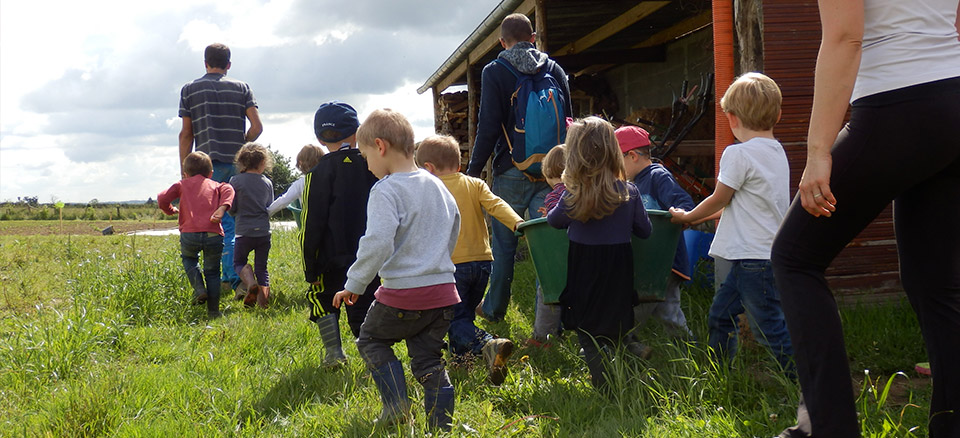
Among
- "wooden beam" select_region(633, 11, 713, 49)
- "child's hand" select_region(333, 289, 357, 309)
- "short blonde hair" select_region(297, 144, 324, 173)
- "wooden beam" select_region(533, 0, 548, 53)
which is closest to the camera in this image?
"child's hand" select_region(333, 289, 357, 309)

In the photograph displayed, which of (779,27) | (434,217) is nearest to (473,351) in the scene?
(434,217)

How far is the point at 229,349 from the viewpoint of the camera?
13.6 feet

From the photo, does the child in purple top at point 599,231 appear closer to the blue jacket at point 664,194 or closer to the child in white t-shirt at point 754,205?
the child in white t-shirt at point 754,205

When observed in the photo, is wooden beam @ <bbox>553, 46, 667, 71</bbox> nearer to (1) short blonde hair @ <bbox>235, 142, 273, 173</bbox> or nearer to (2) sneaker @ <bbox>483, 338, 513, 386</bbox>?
(1) short blonde hair @ <bbox>235, 142, 273, 173</bbox>

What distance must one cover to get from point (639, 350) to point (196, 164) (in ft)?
12.6

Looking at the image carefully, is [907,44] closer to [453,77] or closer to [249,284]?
[249,284]

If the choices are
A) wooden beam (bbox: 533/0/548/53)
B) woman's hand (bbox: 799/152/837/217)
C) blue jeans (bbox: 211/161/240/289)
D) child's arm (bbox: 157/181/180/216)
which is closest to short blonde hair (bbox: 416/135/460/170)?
woman's hand (bbox: 799/152/837/217)

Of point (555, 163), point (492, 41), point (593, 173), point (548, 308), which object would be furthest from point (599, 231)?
point (492, 41)

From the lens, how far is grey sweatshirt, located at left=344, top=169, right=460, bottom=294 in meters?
2.73

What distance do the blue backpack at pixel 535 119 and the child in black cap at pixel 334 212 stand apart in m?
0.94

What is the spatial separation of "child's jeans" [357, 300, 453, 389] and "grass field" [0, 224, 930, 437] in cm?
18

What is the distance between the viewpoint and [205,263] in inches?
219

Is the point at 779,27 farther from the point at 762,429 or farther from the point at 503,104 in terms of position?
the point at 762,429

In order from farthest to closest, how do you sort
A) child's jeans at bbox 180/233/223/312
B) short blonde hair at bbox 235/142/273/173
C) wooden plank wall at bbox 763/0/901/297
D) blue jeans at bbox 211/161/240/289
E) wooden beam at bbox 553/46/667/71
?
1. wooden beam at bbox 553/46/667/71
2. blue jeans at bbox 211/161/240/289
3. short blonde hair at bbox 235/142/273/173
4. child's jeans at bbox 180/233/223/312
5. wooden plank wall at bbox 763/0/901/297
